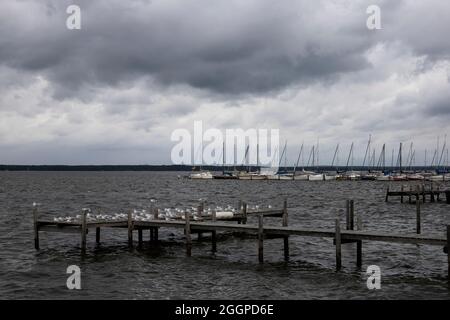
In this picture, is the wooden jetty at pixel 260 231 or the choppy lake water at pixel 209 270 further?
the wooden jetty at pixel 260 231

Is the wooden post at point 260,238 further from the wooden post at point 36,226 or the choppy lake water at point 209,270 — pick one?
the wooden post at point 36,226

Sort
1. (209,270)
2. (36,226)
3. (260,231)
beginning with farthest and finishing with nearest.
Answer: (36,226)
(260,231)
(209,270)

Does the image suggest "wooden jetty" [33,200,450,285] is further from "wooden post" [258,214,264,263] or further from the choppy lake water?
the choppy lake water

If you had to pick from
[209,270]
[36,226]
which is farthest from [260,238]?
[36,226]

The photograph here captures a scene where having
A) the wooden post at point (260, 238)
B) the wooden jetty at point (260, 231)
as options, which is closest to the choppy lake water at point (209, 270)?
the wooden post at point (260, 238)

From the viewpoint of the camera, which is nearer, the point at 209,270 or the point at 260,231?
the point at 209,270

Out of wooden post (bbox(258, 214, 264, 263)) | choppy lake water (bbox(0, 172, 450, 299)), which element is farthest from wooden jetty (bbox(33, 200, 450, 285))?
choppy lake water (bbox(0, 172, 450, 299))

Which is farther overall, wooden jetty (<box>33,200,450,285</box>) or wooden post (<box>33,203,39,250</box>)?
wooden post (<box>33,203,39,250</box>)

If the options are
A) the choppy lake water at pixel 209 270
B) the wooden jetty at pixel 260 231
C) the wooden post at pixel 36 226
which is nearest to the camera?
the choppy lake water at pixel 209 270

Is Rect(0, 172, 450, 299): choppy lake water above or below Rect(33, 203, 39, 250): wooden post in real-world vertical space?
below

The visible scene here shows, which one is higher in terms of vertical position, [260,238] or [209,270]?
[260,238]

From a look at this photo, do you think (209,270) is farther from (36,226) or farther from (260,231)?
(36,226)

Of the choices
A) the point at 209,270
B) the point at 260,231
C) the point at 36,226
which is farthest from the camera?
the point at 36,226

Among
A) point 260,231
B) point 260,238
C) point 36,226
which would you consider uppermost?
A: point 260,231
